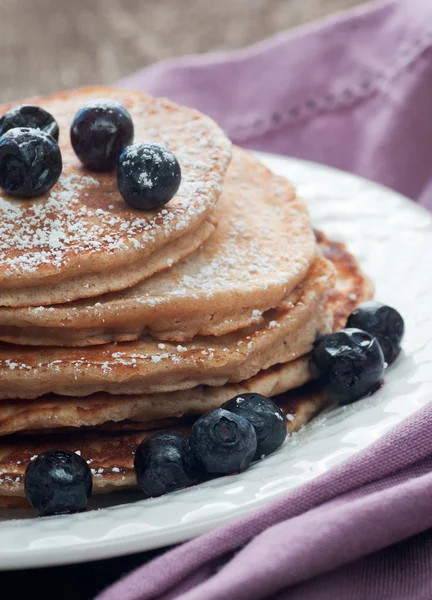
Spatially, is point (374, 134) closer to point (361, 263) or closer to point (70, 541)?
point (361, 263)

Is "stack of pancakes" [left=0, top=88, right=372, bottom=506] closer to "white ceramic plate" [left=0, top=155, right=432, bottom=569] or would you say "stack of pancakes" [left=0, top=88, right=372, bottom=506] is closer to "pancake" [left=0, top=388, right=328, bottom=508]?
"pancake" [left=0, top=388, right=328, bottom=508]

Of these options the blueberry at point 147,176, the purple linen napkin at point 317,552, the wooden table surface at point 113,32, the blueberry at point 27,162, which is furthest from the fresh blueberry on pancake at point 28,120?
the wooden table surface at point 113,32

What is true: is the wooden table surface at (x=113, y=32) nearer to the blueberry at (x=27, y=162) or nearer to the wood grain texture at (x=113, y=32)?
the wood grain texture at (x=113, y=32)

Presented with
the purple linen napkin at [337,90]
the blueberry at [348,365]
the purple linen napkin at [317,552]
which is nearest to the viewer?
the purple linen napkin at [317,552]

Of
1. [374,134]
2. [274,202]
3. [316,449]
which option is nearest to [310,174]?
[374,134]

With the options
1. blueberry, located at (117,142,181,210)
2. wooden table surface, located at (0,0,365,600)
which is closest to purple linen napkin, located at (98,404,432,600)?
blueberry, located at (117,142,181,210)

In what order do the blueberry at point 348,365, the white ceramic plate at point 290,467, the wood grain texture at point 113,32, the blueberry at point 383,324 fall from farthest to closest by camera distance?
1. the wood grain texture at point 113,32
2. the blueberry at point 383,324
3. the blueberry at point 348,365
4. the white ceramic plate at point 290,467
